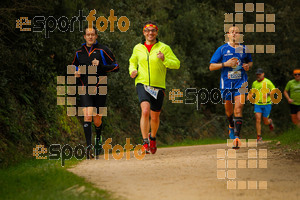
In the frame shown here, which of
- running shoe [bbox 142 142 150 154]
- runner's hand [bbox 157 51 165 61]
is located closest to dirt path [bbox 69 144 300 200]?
running shoe [bbox 142 142 150 154]

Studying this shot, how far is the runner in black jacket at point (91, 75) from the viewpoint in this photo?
35.9 ft

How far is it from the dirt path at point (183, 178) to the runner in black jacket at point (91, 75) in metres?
1.07

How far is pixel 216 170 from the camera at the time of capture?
8.50 meters

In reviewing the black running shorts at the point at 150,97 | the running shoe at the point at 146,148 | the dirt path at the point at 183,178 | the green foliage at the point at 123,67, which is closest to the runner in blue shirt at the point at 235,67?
the green foliage at the point at 123,67

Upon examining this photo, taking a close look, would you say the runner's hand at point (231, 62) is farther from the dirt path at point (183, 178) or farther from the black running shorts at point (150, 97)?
the dirt path at point (183, 178)

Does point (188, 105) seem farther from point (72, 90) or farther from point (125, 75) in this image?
point (72, 90)

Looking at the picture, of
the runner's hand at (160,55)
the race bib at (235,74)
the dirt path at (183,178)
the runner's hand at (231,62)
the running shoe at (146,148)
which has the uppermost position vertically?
the runner's hand at (160,55)

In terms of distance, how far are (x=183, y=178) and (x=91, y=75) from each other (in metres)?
3.90

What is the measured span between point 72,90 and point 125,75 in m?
2.88

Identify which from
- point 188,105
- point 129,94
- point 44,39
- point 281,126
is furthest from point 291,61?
point 44,39

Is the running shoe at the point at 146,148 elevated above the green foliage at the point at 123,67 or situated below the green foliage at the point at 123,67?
below

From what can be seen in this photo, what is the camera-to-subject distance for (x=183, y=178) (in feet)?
25.4

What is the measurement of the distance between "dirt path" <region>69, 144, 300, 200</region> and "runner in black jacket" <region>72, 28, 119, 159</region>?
1.07m

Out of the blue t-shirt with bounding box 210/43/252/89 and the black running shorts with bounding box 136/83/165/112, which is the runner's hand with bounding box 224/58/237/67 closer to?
the blue t-shirt with bounding box 210/43/252/89
